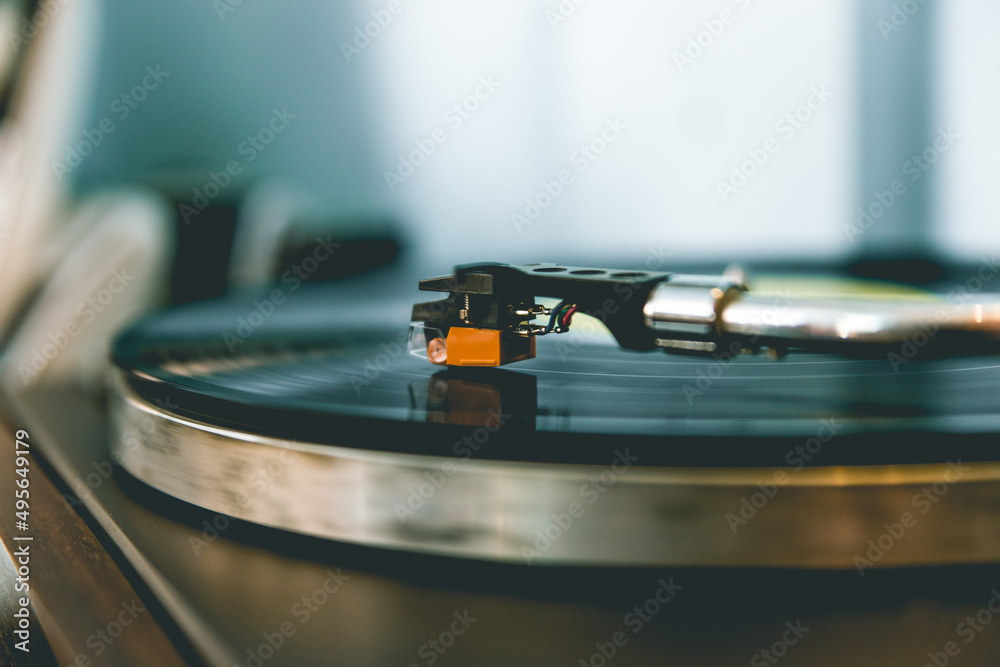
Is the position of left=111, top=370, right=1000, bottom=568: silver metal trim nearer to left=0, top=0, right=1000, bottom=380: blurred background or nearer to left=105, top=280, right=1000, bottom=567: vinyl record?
left=105, top=280, right=1000, bottom=567: vinyl record

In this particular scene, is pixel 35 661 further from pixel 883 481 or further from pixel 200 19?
pixel 200 19

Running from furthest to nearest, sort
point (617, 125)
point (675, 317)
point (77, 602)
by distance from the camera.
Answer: point (617, 125) < point (675, 317) < point (77, 602)

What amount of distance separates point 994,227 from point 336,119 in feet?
4.86

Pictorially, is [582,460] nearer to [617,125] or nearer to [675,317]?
[675,317]

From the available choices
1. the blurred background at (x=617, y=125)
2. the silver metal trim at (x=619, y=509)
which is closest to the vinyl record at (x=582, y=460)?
the silver metal trim at (x=619, y=509)

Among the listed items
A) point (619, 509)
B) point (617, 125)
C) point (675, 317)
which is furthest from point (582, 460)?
point (617, 125)

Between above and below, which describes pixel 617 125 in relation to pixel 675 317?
above

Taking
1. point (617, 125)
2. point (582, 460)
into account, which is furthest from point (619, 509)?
point (617, 125)

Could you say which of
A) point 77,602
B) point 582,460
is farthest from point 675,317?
point 77,602

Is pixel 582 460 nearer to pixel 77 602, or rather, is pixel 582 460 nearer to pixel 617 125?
pixel 77 602

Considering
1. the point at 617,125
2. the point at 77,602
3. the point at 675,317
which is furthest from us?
the point at 617,125

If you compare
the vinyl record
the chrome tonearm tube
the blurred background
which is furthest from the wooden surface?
the blurred background

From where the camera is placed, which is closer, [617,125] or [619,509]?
[619,509]

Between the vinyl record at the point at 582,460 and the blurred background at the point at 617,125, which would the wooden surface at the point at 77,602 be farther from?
the blurred background at the point at 617,125
